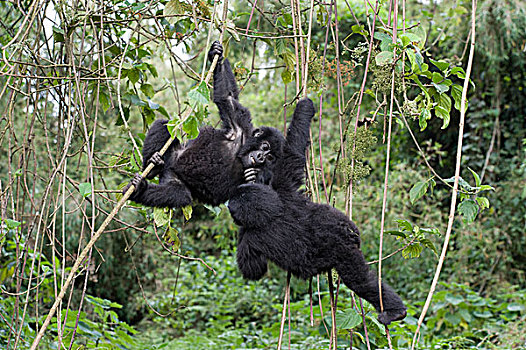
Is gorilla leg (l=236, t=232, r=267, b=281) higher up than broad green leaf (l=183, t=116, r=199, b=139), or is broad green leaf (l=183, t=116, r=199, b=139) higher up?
broad green leaf (l=183, t=116, r=199, b=139)

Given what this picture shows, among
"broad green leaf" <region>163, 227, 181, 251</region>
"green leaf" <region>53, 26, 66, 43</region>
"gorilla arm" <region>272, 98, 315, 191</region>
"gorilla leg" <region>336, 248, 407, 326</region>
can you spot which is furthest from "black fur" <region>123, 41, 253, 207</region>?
"green leaf" <region>53, 26, 66, 43</region>

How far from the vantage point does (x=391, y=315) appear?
209 centimetres

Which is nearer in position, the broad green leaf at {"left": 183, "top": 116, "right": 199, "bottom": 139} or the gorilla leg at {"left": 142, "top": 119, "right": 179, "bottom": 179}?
the broad green leaf at {"left": 183, "top": 116, "right": 199, "bottom": 139}

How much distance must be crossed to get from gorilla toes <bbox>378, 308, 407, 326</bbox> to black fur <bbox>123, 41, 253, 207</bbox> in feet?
2.62

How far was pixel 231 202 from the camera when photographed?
2158 millimetres

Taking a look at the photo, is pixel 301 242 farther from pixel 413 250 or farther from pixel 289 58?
pixel 289 58

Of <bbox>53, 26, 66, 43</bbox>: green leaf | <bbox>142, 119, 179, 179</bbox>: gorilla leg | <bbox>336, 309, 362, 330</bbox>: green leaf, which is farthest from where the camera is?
<bbox>53, 26, 66, 43</bbox>: green leaf

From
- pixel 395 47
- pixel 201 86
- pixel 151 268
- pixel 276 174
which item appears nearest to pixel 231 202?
pixel 276 174

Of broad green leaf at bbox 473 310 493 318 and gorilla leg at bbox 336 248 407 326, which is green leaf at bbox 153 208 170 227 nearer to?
gorilla leg at bbox 336 248 407 326

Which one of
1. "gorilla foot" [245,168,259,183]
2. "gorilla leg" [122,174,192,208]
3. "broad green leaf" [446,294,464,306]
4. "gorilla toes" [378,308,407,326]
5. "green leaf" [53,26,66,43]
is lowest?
"broad green leaf" [446,294,464,306]

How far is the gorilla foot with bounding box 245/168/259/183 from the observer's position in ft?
7.39

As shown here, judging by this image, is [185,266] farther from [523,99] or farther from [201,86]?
[201,86]

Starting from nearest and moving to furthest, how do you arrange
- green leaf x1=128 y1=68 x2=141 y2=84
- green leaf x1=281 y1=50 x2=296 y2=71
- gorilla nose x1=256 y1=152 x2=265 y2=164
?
1. gorilla nose x1=256 y1=152 x2=265 y2=164
2. green leaf x1=281 y1=50 x2=296 y2=71
3. green leaf x1=128 y1=68 x2=141 y2=84

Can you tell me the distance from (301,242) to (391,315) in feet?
1.49
